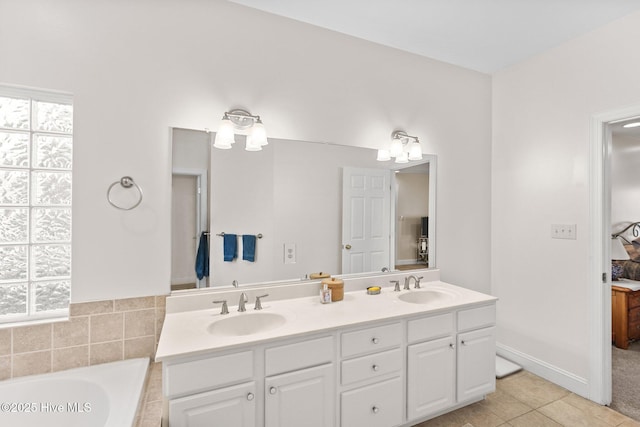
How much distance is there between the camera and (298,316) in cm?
167

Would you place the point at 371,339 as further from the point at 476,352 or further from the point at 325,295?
the point at 476,352

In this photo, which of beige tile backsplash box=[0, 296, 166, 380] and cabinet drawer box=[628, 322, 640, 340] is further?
cabinet drawer box=[628, 322, 640, 340]

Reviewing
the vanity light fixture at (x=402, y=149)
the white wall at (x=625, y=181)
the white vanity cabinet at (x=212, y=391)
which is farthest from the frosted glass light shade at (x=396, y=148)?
the white wall at (x=625, y=181)

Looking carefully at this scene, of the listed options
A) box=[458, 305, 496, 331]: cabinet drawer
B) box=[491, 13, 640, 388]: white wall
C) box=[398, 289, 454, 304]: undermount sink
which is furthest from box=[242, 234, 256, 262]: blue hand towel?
box=[491, 13, 640, 388]: white wall

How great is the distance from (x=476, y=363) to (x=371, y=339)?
855 mm

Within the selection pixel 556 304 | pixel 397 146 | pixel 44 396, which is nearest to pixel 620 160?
pixel 556 304

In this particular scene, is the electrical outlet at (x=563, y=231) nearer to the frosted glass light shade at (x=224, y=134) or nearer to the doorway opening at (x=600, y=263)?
the doorway opening at (x=600, y=263)

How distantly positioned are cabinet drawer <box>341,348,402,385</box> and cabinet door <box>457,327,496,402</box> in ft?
1.63

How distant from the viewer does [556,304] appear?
2.36m

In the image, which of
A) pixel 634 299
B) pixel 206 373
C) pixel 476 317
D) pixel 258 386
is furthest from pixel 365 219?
pixel 634 299

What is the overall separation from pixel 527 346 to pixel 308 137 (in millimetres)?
2478

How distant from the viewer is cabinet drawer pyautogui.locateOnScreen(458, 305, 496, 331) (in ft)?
6.34

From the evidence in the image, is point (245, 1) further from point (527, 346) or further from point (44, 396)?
point (527, 346)

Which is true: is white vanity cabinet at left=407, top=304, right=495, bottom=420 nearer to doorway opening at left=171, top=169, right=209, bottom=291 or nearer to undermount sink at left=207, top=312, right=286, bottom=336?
undermount sink at left=207, top=312, right=286, bottom=336
